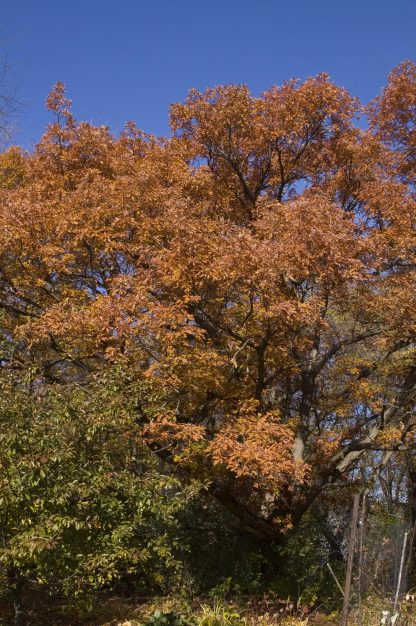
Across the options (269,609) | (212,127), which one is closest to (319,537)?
(269,609)

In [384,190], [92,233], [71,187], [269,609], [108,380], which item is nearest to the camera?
[108,380]

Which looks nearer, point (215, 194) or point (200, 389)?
point (200, 389)

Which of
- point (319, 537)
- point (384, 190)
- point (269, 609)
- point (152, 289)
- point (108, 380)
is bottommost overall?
point (269, 609)

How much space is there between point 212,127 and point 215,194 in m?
1.18

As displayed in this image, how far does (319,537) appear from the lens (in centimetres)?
1189

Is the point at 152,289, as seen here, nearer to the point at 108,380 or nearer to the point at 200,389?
the point at 200,389

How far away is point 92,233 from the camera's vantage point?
9.04 metres

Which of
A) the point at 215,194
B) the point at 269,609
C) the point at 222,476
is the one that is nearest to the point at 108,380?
the point at 222,476

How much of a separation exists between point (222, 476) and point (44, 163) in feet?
20.9

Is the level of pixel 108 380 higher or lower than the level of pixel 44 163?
lower

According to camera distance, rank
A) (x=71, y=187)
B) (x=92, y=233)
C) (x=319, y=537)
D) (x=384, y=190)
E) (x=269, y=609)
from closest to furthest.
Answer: (x=269, y=609), (x=92, y=233), (x=384, y=190), (x=71, y=187), (x=319, y=537)

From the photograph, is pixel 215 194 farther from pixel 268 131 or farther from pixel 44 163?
pixel 44 163

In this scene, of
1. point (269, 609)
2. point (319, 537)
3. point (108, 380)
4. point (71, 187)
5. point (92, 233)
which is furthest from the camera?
point (319, 537)

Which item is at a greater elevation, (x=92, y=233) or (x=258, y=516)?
(x=92, y=233)
